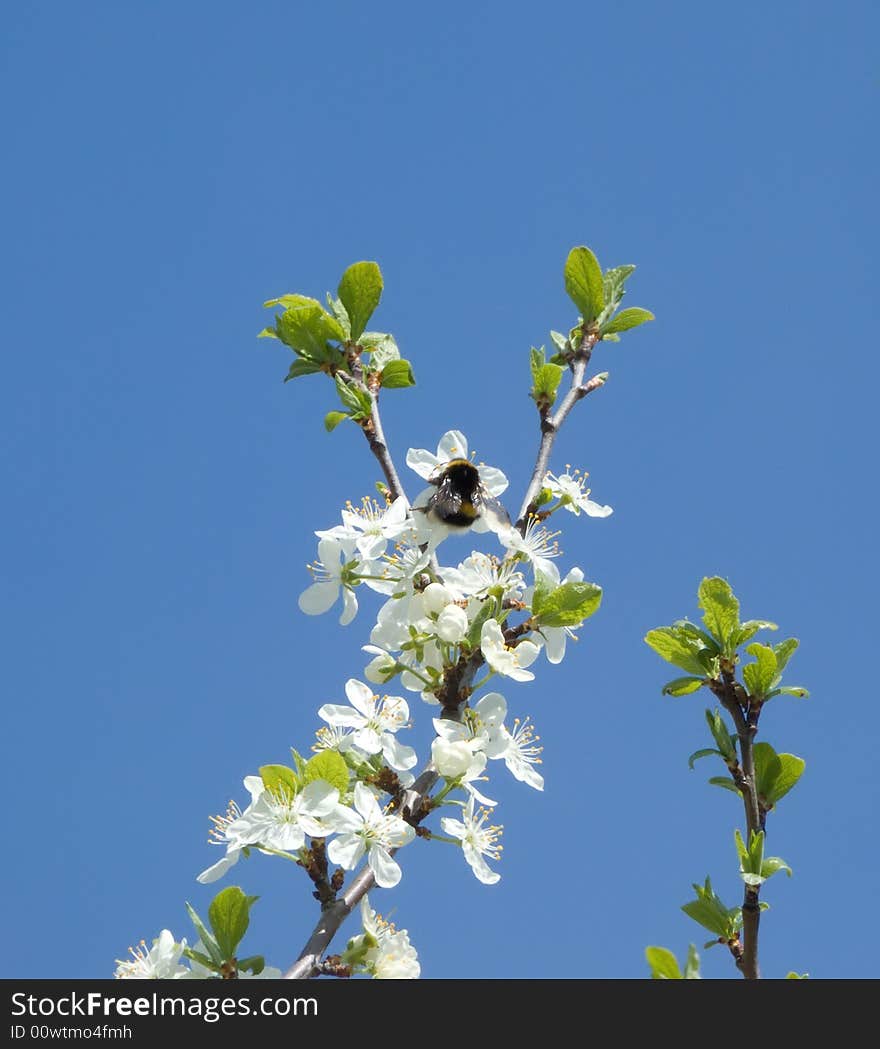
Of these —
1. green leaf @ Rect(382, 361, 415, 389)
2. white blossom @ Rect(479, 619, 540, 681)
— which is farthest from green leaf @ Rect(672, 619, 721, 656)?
green leaf @ Rect(382, 361, 415, 389)

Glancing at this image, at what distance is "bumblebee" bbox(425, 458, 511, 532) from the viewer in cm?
270

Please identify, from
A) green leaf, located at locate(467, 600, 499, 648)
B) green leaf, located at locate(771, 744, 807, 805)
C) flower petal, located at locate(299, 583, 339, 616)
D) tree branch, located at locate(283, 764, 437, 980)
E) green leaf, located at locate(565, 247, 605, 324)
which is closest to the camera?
tree branch, located at locate(283, 764, 437, 980)

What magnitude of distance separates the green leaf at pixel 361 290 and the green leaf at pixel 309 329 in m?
0.06

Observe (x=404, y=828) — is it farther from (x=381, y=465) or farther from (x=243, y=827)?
(x=381, y=465)

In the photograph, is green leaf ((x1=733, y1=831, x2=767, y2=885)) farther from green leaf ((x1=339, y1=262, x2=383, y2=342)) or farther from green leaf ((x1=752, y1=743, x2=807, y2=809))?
green leaf ((x1=339, y1=262, x2=383, y2=342))

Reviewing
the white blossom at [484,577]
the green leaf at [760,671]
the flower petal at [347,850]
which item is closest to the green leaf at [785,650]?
the green leaf at [760,671]

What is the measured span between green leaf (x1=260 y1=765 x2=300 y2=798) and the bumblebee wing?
2.42ft

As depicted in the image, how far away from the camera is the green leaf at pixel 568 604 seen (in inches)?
107

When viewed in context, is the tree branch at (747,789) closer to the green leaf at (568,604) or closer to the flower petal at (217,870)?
the green leaf at (568,604)

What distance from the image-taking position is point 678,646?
2.65 m

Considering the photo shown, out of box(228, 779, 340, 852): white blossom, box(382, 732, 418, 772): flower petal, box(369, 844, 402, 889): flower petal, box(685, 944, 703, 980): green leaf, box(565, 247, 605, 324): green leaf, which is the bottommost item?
box(685, 944, 703, 980): green leaf

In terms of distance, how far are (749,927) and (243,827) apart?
1049 mm
